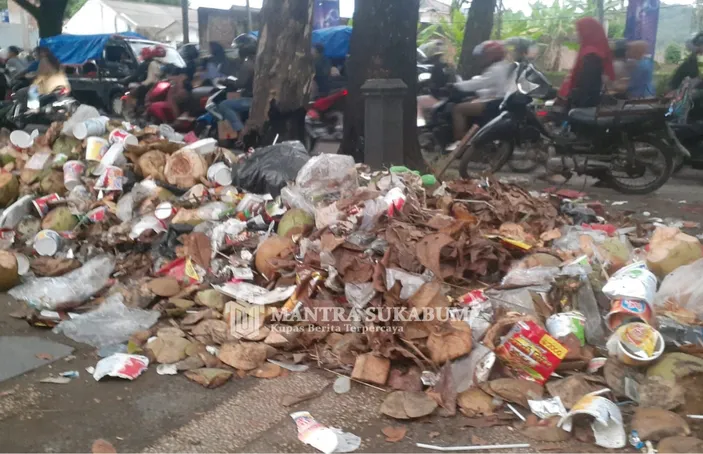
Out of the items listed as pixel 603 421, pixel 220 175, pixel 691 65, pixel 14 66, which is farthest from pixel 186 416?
pixel 14 66

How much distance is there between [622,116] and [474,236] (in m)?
3.38

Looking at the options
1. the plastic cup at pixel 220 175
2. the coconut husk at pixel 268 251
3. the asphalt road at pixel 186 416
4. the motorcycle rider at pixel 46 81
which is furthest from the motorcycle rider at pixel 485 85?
the motorcycle rider at pixel 46 81

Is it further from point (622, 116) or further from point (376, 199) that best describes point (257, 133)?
point (622, 116)

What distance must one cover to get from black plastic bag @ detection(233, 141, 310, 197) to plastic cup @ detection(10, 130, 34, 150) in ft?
7.82

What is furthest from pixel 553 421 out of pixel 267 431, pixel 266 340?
pixel 266 340

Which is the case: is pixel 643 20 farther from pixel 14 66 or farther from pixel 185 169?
pixel 14 66

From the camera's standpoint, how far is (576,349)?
2.97 m

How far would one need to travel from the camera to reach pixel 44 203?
16.8ft

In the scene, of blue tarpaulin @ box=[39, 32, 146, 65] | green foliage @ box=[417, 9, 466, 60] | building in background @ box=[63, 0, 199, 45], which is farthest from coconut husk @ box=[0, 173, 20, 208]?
building in background @ box=[63, 0, 199, 45]

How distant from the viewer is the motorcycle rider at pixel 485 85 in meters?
7.32

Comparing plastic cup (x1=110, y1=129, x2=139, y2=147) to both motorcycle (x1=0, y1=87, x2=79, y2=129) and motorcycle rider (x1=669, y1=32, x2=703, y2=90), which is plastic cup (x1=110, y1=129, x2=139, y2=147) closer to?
motorcycle (x1=0, y1=87, x2=79, y2=129)

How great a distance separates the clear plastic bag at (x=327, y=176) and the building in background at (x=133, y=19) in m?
29.0

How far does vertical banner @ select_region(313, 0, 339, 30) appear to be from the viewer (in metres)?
19.0

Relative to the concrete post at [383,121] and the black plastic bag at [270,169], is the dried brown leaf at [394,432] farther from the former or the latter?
the concrete post at [383,121]
